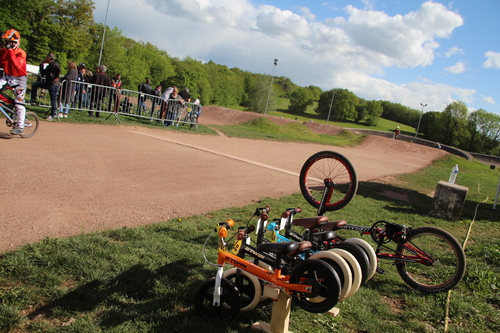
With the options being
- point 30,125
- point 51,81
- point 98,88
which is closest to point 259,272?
point 30,125

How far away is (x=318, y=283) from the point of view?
3359 millimetres

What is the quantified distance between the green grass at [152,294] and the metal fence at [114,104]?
10.1 metres

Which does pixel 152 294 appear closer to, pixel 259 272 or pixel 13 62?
pixel 259 272

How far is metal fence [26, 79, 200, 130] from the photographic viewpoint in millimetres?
13812

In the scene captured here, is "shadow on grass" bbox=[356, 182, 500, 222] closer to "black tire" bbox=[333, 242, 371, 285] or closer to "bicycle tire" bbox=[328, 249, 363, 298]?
"black tire" bbox=[333, 242, 371, 285]

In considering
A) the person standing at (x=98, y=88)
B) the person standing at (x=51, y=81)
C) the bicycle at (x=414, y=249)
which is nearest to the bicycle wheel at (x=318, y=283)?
the bicycle at (x=414, y=249)

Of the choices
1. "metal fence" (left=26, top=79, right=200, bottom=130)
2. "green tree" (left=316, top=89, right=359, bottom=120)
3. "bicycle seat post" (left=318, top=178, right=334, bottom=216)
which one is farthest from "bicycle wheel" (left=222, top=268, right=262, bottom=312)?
"green tree" (left=316, top=89, right=359, bottom=120)

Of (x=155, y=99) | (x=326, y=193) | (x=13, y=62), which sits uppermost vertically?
(x=13, y=62)

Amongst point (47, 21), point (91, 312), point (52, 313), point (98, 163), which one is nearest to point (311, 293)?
point (91, 312)

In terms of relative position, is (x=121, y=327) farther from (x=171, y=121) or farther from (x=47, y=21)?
(x=47, y=21)

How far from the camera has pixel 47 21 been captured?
5241 centimetres

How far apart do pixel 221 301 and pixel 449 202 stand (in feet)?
26.1

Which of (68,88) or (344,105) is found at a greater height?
(344,105)

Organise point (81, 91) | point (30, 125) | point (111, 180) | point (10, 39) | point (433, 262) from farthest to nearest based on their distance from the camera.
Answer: point (81, 91), point (30, 125), point (10, 39), point (111, 180), point (433, 262)
